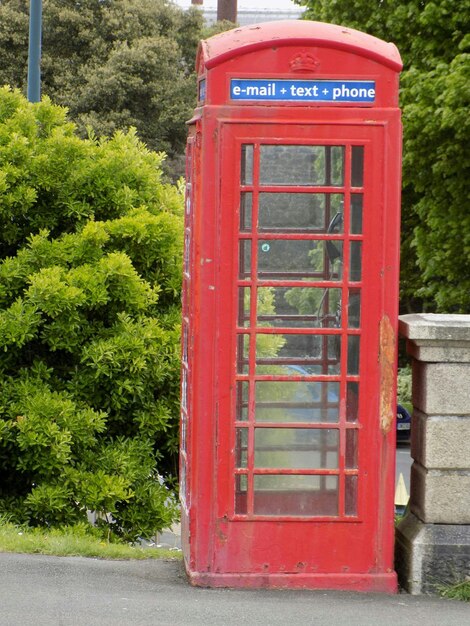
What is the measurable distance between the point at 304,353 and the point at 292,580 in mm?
1086

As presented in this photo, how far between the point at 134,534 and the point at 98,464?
24.7 inches

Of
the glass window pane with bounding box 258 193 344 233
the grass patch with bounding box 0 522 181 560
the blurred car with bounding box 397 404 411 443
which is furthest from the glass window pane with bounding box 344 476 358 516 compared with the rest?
the blurred car with bounding box 397 404 411 443

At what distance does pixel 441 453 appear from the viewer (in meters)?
5.39

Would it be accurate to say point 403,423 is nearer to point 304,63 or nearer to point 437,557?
point 437,557

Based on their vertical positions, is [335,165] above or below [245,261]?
above

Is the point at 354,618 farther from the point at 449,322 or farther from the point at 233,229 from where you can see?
the point at 233,229

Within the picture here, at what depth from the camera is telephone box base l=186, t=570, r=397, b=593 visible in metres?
5.37

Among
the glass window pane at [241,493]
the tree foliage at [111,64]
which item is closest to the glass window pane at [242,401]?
the glass window pane at [241,493]

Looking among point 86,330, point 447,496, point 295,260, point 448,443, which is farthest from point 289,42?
point 86,330

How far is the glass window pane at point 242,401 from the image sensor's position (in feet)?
17.5

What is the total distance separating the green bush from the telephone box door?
2.56 metres

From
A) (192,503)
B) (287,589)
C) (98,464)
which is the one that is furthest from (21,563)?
(98,464)

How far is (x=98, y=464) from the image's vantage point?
797 cm

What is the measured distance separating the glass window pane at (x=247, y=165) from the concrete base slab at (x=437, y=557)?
1874 mm
